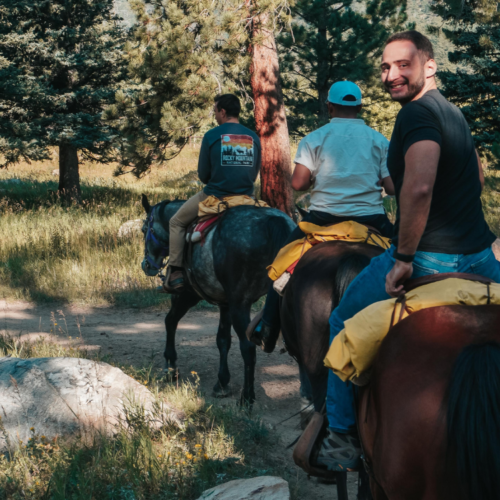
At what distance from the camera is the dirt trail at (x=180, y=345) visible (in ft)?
18.7

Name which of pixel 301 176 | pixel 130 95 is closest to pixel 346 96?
pixel 301 176

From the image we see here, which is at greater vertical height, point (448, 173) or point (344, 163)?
point (344, 163)

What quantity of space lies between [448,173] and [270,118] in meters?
8.96

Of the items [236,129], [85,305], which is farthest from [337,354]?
[85,305]

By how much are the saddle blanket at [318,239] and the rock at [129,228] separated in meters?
9.08

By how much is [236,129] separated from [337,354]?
4053mm

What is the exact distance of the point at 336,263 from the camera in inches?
134

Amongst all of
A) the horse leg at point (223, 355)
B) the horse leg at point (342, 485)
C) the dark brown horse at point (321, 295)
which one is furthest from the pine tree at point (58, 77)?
the horse leg at point (342, 485)

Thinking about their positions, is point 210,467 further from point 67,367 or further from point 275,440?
point 67,367

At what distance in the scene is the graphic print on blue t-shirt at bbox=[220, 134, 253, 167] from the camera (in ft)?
19.3

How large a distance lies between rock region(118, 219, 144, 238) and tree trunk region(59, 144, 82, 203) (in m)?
4.77

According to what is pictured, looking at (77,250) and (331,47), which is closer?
(77,250)

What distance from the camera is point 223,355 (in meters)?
6.11

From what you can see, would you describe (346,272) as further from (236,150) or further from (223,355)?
(223,355)
